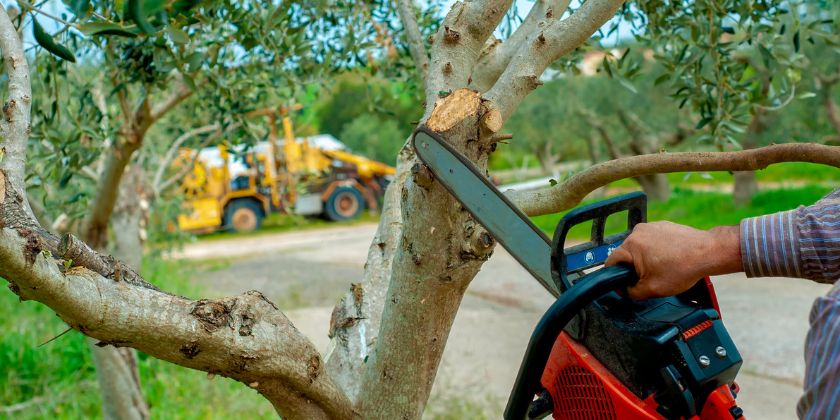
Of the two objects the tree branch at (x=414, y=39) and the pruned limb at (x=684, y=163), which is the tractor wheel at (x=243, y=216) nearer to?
the tree branch at (x=414, y=39)

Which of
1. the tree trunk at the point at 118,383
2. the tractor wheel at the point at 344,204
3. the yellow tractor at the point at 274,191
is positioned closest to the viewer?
the tree trunk at the point at 118,383

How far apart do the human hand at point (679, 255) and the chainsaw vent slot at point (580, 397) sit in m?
0.24

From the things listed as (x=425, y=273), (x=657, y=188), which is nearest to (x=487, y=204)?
(x=425, y=273)

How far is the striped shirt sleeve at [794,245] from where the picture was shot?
1215 millimetres

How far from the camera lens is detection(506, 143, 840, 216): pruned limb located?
1.47 metres

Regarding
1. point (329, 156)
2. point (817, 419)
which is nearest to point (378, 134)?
point (329, 156)

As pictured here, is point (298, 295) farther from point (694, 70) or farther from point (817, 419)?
point (817, 419)

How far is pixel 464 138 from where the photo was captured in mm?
1574

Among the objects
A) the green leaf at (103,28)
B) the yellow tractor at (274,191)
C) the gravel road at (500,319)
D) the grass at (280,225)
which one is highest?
the yellow tractor at (274,191)

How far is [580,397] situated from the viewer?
150cm

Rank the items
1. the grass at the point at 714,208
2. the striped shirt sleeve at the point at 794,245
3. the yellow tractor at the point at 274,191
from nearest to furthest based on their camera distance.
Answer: the striped shirt sleeve at the point at 794,245, the grass at the point at 714,208, the yellow tractor at the point at 274,191

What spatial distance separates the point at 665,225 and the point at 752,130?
41.3 ft

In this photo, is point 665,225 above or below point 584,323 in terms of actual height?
above

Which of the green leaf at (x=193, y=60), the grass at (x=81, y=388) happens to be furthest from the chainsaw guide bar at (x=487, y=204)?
the grass at (x=81, y=388)
